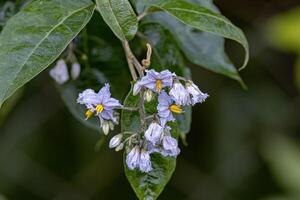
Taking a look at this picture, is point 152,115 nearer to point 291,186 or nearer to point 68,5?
point 68,5

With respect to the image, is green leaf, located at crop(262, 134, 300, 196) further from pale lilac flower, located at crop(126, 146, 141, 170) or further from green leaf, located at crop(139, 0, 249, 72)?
pale lilac flower, located at crop(126, 146, 141, 170)

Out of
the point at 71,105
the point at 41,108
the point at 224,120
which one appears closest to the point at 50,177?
the point at 41,108

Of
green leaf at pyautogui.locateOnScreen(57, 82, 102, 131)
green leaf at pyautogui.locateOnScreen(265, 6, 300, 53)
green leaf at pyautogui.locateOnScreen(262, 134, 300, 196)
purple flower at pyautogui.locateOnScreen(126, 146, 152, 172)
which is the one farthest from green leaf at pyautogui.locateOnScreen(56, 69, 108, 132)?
green leaf at pyautogui.locateOnScreen(262, 134, 300, 196)

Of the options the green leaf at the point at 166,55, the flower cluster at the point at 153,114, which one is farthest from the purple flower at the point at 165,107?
the green leaf at the point at 166,55

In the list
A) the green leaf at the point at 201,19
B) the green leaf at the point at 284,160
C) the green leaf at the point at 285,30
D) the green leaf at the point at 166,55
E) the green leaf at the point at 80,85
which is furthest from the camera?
the green leaf at the point at 284,160

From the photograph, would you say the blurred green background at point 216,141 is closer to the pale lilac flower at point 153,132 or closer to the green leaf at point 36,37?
the green leaf at point 36,37
